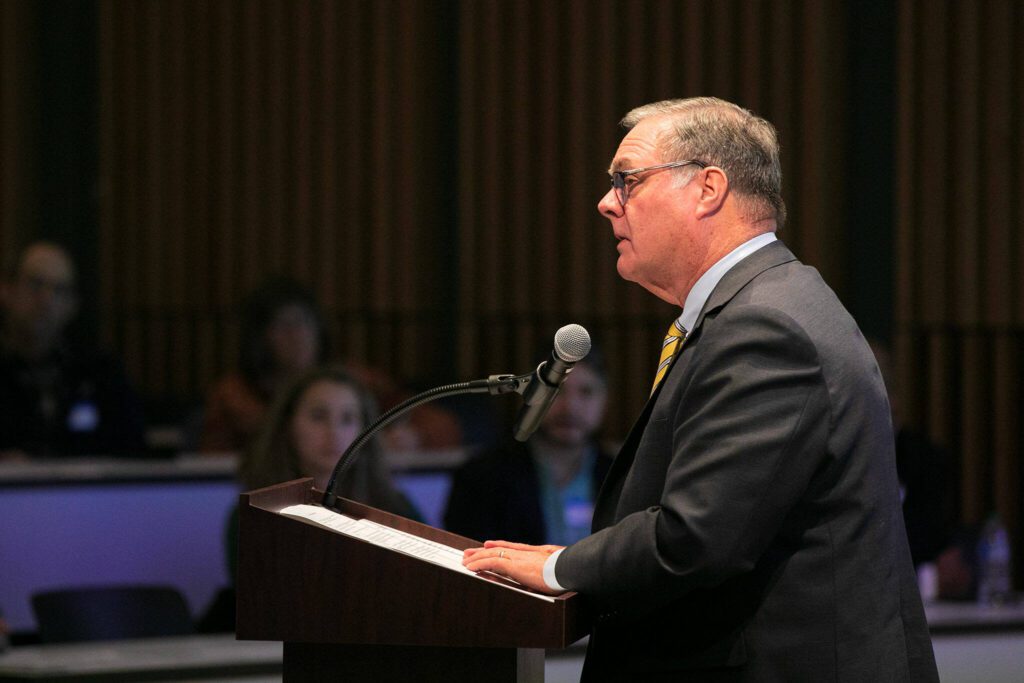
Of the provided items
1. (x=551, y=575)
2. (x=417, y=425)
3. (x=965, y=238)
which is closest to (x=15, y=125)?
(x=417, y=425)

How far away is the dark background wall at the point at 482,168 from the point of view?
21.0ft

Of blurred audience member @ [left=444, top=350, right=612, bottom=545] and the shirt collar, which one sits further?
blurred audience member @ [left=444, top=350, right=612, bottom=545]

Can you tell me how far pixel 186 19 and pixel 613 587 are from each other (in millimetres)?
6888

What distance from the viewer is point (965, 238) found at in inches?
250

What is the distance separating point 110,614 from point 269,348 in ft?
6.33

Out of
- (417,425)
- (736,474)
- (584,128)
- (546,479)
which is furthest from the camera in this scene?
(584,128)

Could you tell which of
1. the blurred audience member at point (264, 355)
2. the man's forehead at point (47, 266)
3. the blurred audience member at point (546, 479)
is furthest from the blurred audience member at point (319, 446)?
the man's forehead at point (47, 266)

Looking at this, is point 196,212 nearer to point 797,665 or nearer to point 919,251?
point 919,251

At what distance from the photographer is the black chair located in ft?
11.9

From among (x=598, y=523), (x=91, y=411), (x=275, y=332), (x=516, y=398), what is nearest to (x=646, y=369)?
(x=516, y=398)

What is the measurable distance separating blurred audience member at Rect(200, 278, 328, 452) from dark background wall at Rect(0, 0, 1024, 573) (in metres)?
1.70

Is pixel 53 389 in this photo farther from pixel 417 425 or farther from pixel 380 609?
pixel 380 609

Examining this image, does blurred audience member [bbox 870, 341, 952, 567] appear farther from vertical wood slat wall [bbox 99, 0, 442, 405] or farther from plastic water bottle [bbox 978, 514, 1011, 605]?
vertical wood slat wall [bbox 99, 0, 442, 405]

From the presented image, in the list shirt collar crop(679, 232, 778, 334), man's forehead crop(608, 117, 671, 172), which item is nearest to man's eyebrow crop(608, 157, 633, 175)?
man's forehead crop(608, 117, 671, 172)
